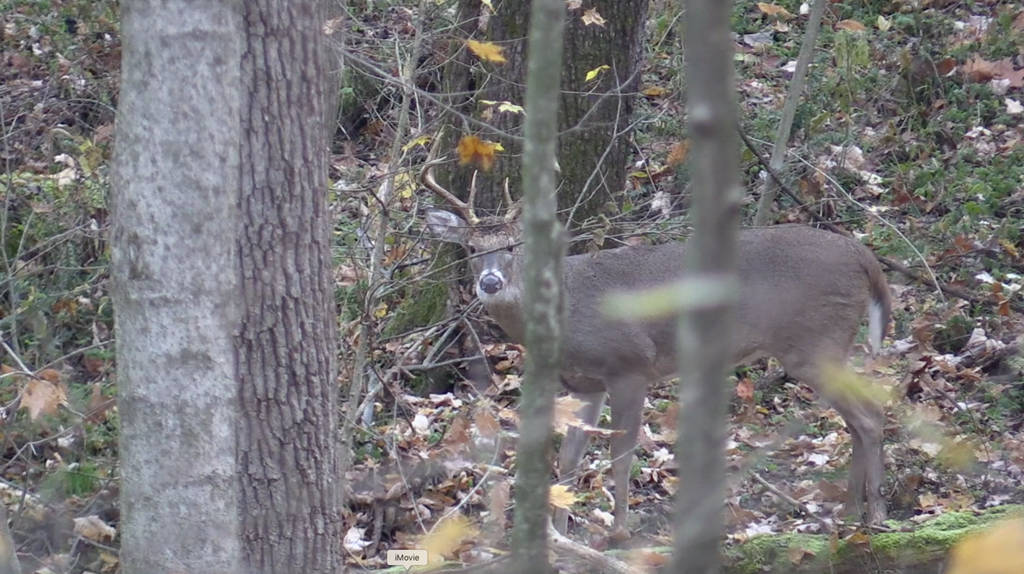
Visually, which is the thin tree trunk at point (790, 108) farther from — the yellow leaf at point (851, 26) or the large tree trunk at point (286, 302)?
the large tree trunk at point (286, 302)

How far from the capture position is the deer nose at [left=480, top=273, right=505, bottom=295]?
6.54 m

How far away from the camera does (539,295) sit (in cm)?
144

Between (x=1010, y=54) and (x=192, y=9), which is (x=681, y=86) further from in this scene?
(x=192, y=9)

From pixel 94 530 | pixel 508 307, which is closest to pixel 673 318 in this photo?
pixel 508 307

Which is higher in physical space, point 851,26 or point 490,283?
point 851,26

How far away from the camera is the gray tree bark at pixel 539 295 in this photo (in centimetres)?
139

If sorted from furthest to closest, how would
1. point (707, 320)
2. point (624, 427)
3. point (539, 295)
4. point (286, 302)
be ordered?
point (624, 427), point (286, 302), point (539, 295), point (707, 320)

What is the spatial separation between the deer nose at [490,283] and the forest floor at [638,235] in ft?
1.05

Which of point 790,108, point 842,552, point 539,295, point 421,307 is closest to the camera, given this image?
point 539,295

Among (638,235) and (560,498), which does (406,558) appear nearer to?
(560,498)

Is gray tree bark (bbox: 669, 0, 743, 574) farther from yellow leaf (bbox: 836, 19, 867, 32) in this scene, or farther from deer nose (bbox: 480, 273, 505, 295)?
yellow leaf (bbox: 836, 19, 867, 32)

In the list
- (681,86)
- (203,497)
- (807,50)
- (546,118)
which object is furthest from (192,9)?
(681,86)

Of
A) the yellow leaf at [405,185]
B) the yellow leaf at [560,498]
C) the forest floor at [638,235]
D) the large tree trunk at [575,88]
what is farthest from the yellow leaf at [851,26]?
the yellow leaf at [560,498]

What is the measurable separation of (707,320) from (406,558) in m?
4.07
